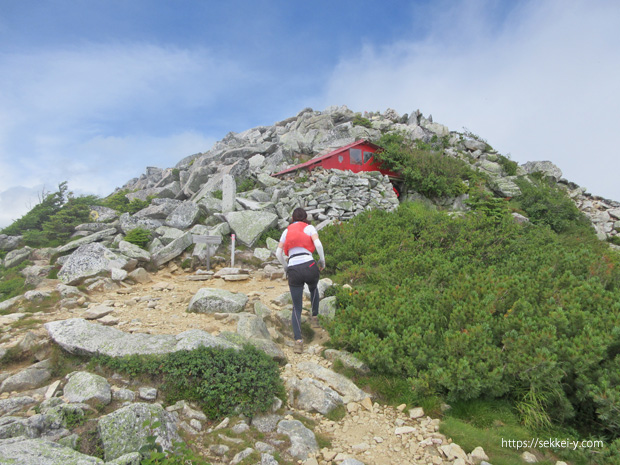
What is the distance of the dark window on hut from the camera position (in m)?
21.7

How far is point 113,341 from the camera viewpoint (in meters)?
5.56

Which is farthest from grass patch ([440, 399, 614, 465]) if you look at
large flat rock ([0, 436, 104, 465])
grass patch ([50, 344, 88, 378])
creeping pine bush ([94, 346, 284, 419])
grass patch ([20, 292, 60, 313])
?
grass patch ([20, 292, 60, 313])

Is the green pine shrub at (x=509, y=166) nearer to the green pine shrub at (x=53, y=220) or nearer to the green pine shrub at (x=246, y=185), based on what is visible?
the green pine shrub at (x=246, y=185)

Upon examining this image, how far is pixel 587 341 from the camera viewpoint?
479cm

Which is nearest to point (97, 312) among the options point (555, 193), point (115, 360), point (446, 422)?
point (115, 360)

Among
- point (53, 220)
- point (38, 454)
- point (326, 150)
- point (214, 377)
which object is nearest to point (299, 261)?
point (214, 377)

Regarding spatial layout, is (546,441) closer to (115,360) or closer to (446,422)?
(446,422)

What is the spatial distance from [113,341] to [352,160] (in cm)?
1838

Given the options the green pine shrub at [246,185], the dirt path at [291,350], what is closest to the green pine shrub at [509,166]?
the green pine shrub at [246,185]

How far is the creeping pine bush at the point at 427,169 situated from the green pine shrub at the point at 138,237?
48.3 feet

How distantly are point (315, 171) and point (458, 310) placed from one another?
615 inches

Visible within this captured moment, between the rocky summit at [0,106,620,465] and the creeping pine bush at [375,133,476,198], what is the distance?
5790 mm

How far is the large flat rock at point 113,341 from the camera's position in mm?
Answer: 5387

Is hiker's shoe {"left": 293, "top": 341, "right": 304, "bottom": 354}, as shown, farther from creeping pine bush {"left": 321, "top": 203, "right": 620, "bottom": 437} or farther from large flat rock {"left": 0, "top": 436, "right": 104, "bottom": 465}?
large flat rock {"left": 0, "top": 436, "right": 104, "bottom": 465}
